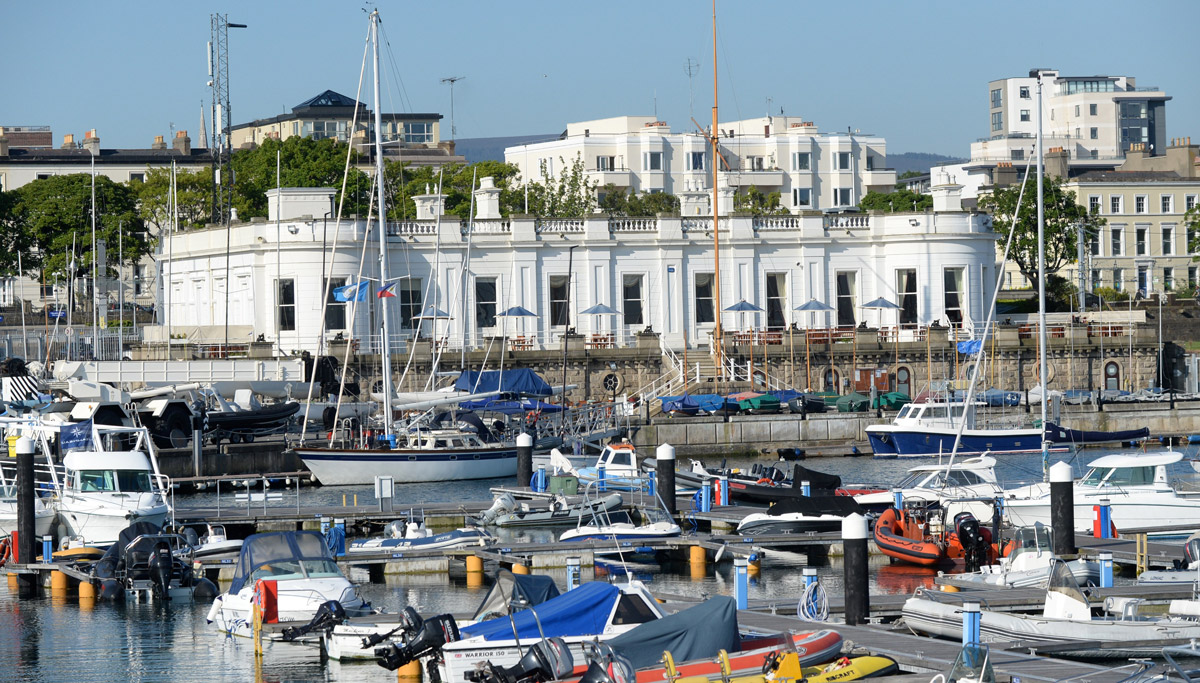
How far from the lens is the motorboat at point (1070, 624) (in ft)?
74.3

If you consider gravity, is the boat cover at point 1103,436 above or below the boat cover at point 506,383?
below

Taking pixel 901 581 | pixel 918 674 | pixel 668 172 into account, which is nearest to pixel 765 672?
pixel 918 674

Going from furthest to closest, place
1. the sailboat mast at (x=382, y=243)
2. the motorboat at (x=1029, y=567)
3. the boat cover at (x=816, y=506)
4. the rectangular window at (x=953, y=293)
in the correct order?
the rectangular window at (x=953, y=293) < the sailboat mast at (x=382, y=243) < the boat cover at (x=816, y=506) < the motorboat at (x=1029, y=567)

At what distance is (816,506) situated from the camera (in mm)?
36031

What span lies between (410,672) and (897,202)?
→ 9058cm

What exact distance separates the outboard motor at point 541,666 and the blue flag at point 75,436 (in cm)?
2752

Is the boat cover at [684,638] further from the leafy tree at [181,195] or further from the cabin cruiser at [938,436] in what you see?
the leafy tree at [181,195]

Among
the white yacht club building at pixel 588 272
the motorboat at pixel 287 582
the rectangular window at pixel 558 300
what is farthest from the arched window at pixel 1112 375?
the motorboat at pixel 287 582

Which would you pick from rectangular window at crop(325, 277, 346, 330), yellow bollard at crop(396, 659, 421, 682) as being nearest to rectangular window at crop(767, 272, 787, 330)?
rectangular window at crop(325, 277, 346, 330)

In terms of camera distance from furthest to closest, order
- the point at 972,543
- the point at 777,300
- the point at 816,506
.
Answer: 1. the point at 777,300
2. the point at 816,506
3. the point at 972,543

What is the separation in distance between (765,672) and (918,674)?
6.92 feet

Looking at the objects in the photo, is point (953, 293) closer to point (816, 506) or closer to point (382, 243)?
point (382, 243)

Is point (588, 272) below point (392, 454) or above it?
above

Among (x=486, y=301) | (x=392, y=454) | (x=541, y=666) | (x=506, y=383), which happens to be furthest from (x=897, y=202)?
(x=541, y=666)
